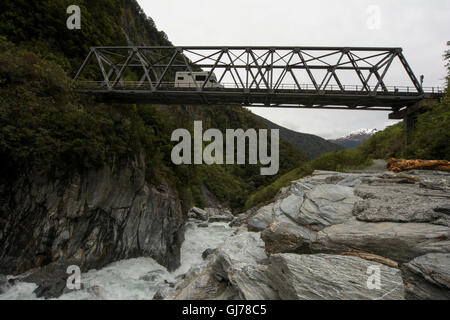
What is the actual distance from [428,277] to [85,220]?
1583 cm

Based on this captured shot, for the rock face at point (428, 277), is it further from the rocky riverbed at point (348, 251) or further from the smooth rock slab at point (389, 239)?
the smooth rock slab at point (389, 239)

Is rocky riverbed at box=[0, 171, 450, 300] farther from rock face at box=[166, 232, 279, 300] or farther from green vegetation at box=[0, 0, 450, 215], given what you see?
green vegetation at box=[0, 0, 450, 215]

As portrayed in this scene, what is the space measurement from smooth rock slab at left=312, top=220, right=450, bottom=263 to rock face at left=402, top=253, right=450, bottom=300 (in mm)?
256

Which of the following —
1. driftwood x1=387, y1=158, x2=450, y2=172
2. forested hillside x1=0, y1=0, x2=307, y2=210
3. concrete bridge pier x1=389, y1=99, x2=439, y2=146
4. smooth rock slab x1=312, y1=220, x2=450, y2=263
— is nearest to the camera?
smooth rock slab x1=312, y1=220, x2=450, y2=263

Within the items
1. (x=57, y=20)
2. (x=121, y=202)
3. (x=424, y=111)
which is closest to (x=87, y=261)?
(x=121, y=202)

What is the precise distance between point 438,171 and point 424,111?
10.3 meters

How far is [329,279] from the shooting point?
3.92m

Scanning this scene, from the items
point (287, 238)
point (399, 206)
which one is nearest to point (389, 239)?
point (399, 206)

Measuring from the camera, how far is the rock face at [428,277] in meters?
3.58

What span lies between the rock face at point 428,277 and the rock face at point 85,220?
15416mm

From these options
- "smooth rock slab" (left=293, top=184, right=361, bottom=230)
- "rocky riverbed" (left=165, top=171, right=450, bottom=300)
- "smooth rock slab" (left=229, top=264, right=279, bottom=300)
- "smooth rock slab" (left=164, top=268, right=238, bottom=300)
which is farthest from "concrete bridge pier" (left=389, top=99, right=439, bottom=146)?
"smooth rock slab" (left=164, top=268, right=238, bottom=300)

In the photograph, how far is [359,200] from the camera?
6555mm

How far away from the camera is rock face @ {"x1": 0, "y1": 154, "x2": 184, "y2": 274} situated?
1095cm
